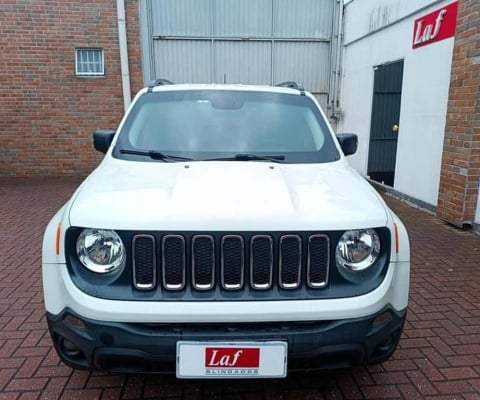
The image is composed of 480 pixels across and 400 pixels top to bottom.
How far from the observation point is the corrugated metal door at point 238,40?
10.1m

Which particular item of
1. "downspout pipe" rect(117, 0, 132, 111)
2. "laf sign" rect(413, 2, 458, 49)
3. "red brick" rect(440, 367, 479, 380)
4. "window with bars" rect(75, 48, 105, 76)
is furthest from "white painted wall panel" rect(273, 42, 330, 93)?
"red brick" rect(440, 367, 479, 380)

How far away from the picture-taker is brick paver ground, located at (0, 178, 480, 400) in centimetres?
239

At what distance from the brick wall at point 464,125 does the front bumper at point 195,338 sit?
14.5ft

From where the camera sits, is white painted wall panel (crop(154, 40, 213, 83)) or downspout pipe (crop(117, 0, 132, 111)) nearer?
downspout pipe (crop(117, 0, 132, 111))

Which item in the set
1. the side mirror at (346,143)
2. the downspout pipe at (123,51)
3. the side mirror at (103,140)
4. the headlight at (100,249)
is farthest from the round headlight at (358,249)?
the downspout pipe at (123,51)

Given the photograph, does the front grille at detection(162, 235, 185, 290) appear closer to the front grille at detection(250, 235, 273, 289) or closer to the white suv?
the white suv

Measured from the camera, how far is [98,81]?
976cm

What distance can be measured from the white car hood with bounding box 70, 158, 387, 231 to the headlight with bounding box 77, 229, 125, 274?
6 cm

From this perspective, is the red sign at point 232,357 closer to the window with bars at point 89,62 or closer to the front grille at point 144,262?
the front grille at point 144,262

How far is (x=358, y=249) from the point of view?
198 cm

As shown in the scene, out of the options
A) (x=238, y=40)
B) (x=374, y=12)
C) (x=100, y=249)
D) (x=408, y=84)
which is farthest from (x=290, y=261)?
(x=238, y=40)

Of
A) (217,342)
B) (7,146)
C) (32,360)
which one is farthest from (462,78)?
(7,146)

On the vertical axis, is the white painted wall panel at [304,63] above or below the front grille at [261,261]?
above

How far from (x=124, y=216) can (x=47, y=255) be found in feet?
1.47
